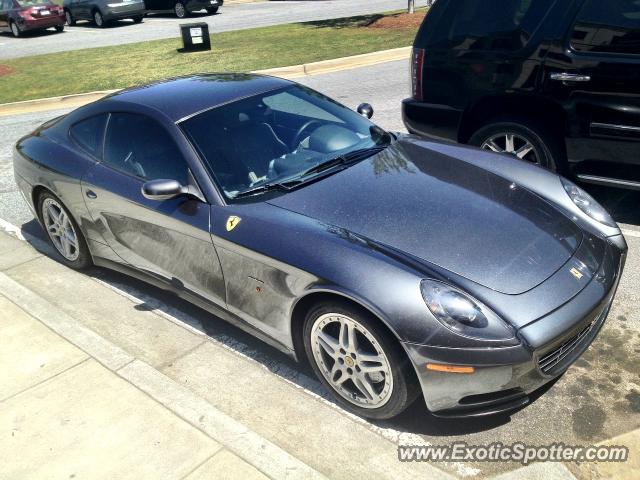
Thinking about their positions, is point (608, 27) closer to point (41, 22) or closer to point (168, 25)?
point (168, 25)

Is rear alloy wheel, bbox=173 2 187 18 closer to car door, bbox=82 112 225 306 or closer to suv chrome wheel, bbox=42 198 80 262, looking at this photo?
suv chrome wheel, bbox=42 198 80 262

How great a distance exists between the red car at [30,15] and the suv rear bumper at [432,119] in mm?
20552

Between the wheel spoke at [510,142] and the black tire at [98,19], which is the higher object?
the wheel spoke at [510,142]

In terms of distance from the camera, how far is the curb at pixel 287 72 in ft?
36.0

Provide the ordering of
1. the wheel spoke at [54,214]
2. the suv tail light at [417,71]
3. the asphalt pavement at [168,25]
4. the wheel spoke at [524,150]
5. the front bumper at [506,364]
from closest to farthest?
1. the front bumper at [506,364]
2. the wheel spoke at [54,214]
3. the wheel spoke at [524,150]
4. the suv tail light at [417,71]
5. the asphalt pavement at [168,25]

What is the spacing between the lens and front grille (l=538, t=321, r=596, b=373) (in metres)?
2.84

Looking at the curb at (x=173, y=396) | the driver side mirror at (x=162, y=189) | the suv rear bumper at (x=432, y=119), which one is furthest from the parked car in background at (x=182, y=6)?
the driver side mirror at (x=162, y=189)

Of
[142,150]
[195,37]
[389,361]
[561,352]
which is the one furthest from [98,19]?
[561,352]

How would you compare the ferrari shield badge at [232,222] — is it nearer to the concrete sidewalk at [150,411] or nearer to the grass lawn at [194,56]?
the concrete sidewalk at [150,411]

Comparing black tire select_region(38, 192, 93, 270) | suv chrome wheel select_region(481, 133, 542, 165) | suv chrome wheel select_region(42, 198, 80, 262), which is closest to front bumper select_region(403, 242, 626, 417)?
suv chrome wheel select_region(481, 133, 542, 165)

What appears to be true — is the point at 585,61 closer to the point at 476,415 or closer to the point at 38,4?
the point at 476,415

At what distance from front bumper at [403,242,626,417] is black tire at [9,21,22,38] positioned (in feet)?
78.3

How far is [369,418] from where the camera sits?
126 inches

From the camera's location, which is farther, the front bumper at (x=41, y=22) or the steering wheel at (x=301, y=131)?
the front bumper at (x=41, y=22)
